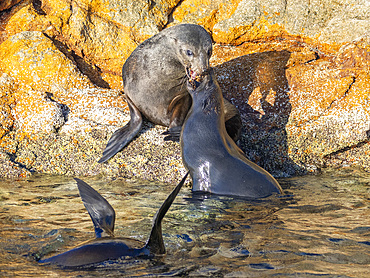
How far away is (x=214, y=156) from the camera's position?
14.7 ft

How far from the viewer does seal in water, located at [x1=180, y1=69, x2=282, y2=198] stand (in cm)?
431

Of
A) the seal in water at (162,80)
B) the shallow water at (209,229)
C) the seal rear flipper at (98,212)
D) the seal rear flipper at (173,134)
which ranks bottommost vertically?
the shallow water at (209,229)

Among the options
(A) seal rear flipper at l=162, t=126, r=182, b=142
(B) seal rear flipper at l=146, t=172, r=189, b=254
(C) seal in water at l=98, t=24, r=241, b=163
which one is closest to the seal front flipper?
(C) seal in water at l=98, t=24, r=241, b=163

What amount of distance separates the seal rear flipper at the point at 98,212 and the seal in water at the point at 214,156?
156 cm

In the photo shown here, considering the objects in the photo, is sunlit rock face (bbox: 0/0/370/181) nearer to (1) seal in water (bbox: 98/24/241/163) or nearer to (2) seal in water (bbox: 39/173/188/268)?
(1) seal in water (bbox: 98/24/241/163)

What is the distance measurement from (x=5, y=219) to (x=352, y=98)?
425cm

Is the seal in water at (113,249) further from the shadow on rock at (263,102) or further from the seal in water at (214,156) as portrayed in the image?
the shadow on rock at (263,102)

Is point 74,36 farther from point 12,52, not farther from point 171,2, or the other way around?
point 171,2

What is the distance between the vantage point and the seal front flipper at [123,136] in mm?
5270

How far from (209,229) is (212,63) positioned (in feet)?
12.9

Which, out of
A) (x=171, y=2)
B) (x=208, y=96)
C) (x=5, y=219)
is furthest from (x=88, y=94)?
(x=5, y=219)

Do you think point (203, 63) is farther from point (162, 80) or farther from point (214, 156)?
point (214, 156)

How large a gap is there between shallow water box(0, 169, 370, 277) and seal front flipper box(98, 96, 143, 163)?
0.45 m

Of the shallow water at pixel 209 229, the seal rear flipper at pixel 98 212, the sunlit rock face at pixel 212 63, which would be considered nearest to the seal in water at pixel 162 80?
the sunlit rock face at pixel 212 63
